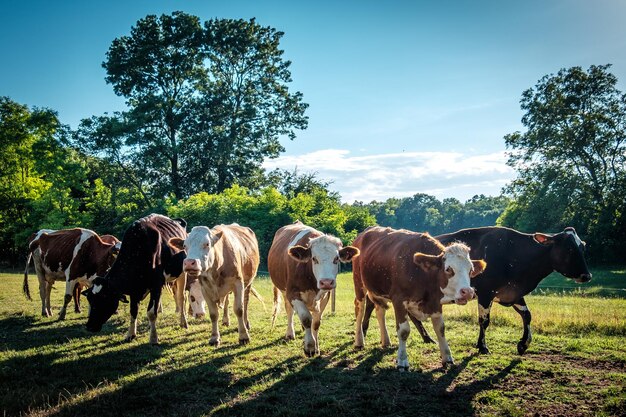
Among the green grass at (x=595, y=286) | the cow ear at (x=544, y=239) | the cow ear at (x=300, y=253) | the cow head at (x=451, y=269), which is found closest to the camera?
the cow head at (x=451, y=269)

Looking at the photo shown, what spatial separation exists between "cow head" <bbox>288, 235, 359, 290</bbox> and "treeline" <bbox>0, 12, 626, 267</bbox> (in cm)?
2420

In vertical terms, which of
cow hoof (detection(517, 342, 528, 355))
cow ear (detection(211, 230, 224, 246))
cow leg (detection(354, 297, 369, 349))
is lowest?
cow hoof (detection(517, 342, 528, 355))

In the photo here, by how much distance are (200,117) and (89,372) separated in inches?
1248

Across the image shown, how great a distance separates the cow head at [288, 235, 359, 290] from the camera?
6.99 m

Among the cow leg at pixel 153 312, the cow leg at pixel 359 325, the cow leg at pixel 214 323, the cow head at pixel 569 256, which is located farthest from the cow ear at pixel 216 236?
the cow head at pixel 569 256

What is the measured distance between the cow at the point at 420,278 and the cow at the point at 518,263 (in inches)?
54.1

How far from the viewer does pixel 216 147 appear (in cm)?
3606

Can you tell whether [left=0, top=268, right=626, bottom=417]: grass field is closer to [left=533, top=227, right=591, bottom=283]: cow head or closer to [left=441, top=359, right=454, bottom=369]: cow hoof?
[left=441, top=359, right=454, bottom=369]: cow hoof

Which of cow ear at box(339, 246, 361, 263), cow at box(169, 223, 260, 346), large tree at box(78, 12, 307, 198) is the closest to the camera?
cow ear at box(339, 246, 361, 263)

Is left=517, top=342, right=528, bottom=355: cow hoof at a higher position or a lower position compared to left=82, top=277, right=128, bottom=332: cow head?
lower

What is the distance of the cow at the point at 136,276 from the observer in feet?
28.1

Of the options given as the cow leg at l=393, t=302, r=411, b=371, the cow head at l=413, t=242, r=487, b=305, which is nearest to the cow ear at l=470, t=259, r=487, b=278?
the cow head at l=413, t=242, r=487, b=305

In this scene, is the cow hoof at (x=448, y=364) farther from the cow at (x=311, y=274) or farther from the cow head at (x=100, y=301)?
the cow head at (x=100, y=301)

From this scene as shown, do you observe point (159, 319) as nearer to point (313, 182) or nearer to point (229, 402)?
point (229, 402)
